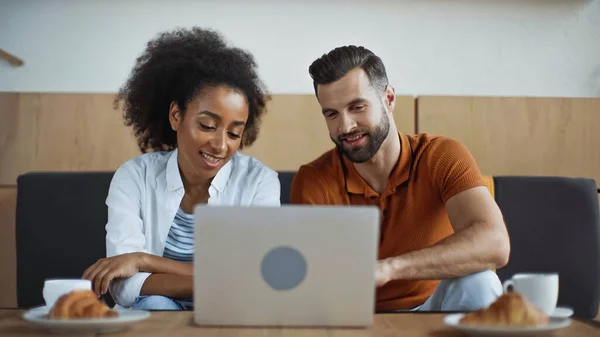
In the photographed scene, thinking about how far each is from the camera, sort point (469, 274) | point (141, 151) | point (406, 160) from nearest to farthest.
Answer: point (469, 274)
point (406, 160)
point (141, 151)

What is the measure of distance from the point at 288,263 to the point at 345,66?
103 centimetres

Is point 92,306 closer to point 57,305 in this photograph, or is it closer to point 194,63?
point 57,305

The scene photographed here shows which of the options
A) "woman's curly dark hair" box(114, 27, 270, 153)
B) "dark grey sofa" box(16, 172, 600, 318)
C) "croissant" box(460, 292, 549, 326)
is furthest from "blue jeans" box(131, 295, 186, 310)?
"croissant" box(460, 292, 549, 326)

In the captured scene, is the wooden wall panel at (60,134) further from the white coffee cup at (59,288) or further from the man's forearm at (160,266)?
the white coffee cup at (59,288)

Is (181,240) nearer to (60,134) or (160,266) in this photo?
(160,266)

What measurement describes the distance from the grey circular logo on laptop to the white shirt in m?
0.89

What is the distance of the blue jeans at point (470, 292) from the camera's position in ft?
5.30

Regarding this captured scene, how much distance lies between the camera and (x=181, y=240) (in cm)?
213

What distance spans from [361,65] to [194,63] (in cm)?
53

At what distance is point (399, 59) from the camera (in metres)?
3.15

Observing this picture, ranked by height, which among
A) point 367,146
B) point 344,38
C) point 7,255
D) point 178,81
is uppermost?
point 344,38

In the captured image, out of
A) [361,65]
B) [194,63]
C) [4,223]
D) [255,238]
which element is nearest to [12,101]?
[4,223]

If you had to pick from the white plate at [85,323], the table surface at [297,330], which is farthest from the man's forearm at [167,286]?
the white plate at [85,323]

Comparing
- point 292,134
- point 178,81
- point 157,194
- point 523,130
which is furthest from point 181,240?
point 523,130
